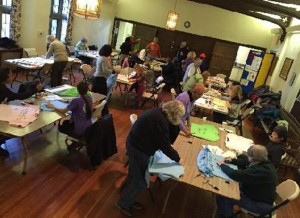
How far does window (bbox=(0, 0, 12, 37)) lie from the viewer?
768 centimetres

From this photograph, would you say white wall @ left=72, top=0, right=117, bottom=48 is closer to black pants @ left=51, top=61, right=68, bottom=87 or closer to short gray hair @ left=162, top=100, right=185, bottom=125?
black pants @ left=51, top=61, right=68, bottom=87

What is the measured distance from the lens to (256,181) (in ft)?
9.07

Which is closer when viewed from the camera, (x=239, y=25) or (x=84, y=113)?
(x=84, y=113)

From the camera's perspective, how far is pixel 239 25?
11.5 metres

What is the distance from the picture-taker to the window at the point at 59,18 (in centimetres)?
974

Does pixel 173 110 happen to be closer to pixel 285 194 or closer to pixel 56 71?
pixel 285 194

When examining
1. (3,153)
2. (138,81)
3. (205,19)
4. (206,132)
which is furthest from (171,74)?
(3,153)

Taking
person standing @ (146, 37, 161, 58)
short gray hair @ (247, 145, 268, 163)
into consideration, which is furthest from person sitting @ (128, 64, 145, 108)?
short gray hair @ (247, 145, 268, 163)

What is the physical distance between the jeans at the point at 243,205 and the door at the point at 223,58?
9631 mm

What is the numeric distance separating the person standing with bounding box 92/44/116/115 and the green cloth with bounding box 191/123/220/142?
6.57 ft

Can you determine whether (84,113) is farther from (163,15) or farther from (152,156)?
(163,15)

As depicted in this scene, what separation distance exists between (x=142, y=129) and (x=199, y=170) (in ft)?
2.46

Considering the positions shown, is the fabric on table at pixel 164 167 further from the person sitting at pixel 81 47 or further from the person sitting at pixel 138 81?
the person sitting at pixel 81 47

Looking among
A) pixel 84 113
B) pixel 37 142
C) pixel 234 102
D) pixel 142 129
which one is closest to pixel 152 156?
pixel 142 129
